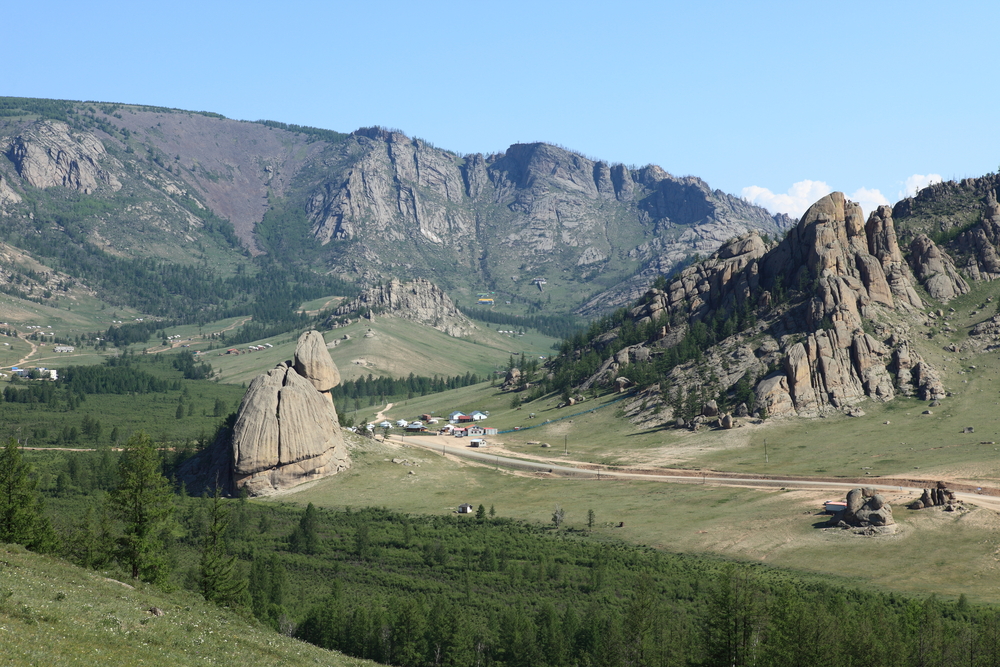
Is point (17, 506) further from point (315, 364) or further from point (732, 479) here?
point (732, 479)

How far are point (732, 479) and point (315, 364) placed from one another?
9279cm

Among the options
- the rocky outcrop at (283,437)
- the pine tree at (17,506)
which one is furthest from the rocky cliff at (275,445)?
the pine tree at (17,506)

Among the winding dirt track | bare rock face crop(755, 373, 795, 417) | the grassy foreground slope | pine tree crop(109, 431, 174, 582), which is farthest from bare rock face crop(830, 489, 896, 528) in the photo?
pine tree crop(109, 431, 174, 582)

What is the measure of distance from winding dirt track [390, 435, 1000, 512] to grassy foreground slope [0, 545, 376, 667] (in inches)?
4390

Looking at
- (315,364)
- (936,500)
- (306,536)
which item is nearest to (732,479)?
(936,500)

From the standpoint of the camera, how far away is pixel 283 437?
162 m

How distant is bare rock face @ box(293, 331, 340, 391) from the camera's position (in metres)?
181

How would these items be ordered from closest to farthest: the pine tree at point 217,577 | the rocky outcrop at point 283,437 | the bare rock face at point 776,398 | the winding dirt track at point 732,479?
the pine tree at point 217,577, the winding dirt track at point 732,479, the rocky outcrop at point 283,437, the bare rock face at point 776,398

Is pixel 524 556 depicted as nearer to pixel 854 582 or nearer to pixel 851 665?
pixel 854 582

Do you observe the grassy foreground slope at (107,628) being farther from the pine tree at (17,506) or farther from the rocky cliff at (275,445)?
the rocky cliff at (275,445)

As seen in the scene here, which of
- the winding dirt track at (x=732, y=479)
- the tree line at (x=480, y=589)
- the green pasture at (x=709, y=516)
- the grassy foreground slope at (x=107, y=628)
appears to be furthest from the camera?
the winding dirt track at (x=732, y=479)

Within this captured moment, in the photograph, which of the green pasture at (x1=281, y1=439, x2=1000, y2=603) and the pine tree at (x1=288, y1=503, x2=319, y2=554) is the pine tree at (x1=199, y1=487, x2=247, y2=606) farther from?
the green pasture at (x1=281, y1=439, x2=1000, y2=603)

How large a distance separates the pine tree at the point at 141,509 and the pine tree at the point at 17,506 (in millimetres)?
8333

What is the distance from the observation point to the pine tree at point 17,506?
225ft
